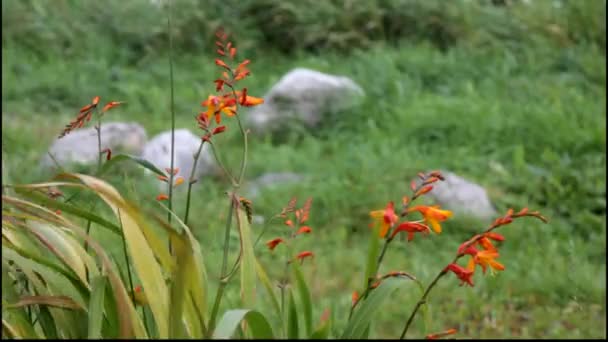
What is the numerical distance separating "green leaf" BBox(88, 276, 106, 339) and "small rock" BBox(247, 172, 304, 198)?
390cm

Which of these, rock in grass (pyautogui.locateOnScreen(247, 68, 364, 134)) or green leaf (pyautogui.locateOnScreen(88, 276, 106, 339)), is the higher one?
green leaf (pyautogui.locateOnScreen(88, 276, 106, 339))

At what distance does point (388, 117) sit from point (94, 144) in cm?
186

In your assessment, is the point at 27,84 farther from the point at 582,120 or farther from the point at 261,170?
the point at 582,120

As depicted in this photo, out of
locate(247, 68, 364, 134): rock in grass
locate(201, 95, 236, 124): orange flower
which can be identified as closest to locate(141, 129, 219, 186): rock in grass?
locate(247, 68, 364, 134): rock in grass

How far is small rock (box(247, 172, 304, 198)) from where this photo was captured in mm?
5281

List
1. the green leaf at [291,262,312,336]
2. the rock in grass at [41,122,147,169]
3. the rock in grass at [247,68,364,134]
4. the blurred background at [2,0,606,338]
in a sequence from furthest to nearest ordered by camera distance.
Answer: the rock in grass at [247,68,364,134] → the rock in grass at [41,122,147,169] → the blurred background at [2,0,606,338] → the green leaf at [291,262,312,336]

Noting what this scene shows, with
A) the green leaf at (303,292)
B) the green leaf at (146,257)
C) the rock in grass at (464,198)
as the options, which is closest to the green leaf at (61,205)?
the green leaf at (146,257)

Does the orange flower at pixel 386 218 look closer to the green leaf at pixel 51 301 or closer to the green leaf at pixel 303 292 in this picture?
the green leaf at pixel 303 292

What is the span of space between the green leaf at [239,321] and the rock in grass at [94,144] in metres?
4.12

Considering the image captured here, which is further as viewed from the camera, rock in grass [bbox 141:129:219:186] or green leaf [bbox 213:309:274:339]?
rock in grass [bbox 141:129:219:186]

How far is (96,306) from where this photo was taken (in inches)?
50.7

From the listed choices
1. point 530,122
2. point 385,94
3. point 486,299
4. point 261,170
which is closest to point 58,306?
point 486,299

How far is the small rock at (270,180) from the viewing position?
5.28 m

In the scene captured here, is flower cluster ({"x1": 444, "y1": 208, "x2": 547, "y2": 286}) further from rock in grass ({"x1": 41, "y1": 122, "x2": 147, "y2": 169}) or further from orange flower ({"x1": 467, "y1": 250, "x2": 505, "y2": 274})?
rock in grass ({"x1": 41, "y1": 122, "x2": 147, "y2": 169})
